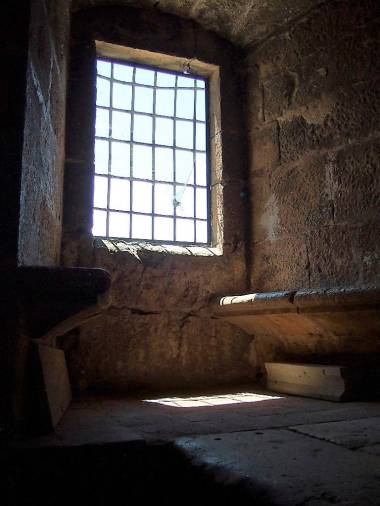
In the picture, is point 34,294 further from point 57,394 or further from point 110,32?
point 110,32

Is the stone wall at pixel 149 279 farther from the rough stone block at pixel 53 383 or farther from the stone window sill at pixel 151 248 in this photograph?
the rough stone block at pixel 53 383

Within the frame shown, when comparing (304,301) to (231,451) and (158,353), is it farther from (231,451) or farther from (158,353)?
(231,451)

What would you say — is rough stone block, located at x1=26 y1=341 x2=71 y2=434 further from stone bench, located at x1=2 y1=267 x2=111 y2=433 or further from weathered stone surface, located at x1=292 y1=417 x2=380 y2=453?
weathered stone surface, located at x1=292 y1=417 x2=380 y2=453

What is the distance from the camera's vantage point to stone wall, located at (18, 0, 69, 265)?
1920 mm

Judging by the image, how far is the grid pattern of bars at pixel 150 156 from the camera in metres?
3.52

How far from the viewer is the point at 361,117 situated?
295 cm

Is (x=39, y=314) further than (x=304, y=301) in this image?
No

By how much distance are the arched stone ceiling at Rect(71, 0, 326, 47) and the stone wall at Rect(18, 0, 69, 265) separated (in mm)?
784

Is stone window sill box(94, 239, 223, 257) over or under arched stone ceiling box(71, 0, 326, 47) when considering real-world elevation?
under

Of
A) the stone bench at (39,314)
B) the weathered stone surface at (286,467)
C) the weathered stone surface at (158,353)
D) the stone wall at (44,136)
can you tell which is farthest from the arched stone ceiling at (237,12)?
the weathered stone surface at (286,467)

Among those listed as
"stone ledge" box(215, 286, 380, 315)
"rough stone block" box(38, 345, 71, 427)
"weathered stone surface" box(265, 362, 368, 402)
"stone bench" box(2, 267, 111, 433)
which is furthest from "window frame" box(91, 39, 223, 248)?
"stone bench" box(2, 267, 111, 433)

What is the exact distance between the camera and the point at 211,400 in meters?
2.83

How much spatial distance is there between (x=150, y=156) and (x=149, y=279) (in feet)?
3.32

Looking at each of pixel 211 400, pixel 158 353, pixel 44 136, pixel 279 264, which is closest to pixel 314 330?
pixel 279 264
